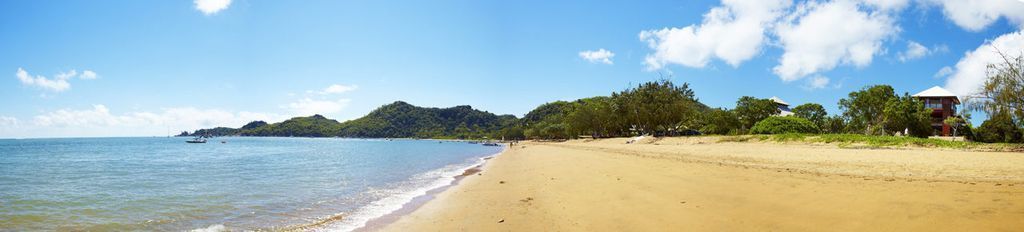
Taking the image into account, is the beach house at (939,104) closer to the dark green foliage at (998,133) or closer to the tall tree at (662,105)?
the dark green foliage at (998,133)

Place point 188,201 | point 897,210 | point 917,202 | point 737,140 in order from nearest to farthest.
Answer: point 897,210 → point 917,202 → point 188,201 → point 737,140

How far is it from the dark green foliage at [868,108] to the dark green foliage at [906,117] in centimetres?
96

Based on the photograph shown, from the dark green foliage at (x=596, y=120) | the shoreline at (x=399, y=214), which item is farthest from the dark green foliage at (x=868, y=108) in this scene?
the shoreline at (x=399, y=214)

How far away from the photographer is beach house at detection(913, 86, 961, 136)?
199 ft

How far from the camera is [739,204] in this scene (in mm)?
7852

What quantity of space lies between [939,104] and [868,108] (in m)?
12.9

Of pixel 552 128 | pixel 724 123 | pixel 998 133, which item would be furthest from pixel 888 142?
pixel 552 128

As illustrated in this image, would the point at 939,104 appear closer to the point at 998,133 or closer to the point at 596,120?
the point at 998,133

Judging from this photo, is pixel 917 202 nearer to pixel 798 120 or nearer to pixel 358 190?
pixel 358 190

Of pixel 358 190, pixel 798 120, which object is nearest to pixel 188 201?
pixel 358 190

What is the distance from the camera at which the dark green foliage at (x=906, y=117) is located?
52.2 m

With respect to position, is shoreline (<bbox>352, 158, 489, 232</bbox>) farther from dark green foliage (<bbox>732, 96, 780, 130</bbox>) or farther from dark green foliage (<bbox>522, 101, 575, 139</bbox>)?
dark green foliage (<bbox>522, 101, 575, 139</bbox>)

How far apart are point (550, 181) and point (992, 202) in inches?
360

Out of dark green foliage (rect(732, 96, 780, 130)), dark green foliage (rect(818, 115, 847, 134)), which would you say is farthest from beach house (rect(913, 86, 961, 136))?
dark green foliage (rect(732, 96, 780, 130))
